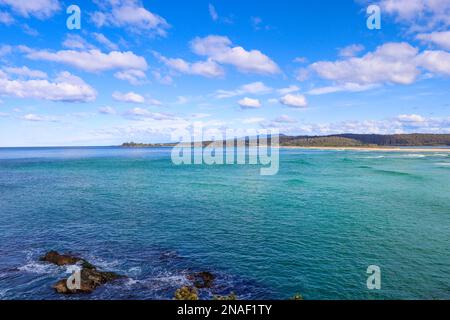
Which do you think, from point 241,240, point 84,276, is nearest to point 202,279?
point 84,276

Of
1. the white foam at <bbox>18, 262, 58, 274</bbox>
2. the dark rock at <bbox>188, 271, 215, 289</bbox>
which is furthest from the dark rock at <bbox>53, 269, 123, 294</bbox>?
the dark rock at <bbox>188, 271, 215, 289</bbox>

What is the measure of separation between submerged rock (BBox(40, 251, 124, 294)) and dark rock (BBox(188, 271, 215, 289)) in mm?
6129

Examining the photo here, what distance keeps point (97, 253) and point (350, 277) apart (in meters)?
23.6

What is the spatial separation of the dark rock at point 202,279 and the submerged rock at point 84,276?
6129 millimetres

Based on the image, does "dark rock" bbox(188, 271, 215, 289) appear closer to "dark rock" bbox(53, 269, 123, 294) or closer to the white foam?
"dark rock" bbox(53, 269, 123, 294)

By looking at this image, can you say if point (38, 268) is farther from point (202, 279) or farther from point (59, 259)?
point (202, 279)

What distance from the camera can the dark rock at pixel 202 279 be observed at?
25.9m

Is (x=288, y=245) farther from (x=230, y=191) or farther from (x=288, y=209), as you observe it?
(x=230, y=191)

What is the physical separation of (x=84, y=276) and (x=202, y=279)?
368 inches

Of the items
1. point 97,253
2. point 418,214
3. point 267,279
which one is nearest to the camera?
point 267,279

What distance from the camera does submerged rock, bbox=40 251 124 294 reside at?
993 inches

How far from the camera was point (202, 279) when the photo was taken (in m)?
27.0

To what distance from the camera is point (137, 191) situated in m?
71.1

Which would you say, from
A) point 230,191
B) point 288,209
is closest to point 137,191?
point 230,191
